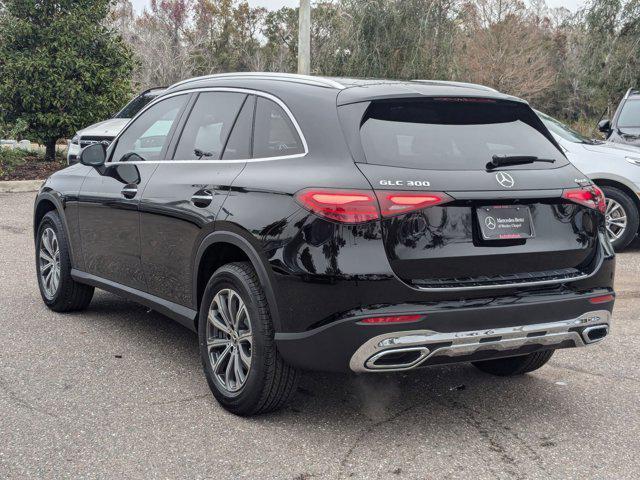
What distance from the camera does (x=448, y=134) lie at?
13.4 feet

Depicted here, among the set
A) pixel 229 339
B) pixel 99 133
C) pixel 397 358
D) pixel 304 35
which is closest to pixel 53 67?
Answer: pixel 99 133

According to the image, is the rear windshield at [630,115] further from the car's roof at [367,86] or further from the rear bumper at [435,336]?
the rear bumper at [435,336]

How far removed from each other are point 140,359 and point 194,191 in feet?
4.23

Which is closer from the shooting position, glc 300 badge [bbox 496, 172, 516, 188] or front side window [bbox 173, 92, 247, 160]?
glc 300 badge [bbox 496, 172, 516, 188]

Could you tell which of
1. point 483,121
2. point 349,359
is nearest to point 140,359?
point 349,359

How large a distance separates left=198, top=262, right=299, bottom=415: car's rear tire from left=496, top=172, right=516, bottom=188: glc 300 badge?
1259 mm

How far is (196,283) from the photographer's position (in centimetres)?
460

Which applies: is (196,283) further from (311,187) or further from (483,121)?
(483,121)

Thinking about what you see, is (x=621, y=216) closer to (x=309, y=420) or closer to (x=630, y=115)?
(x=630, y=115)

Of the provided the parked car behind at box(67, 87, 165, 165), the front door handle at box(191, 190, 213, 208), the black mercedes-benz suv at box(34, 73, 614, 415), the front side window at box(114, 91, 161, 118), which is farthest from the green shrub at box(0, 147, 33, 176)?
the front door handle at box(191, 190, 213, 208)

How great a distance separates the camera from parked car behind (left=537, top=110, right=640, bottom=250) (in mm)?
9453

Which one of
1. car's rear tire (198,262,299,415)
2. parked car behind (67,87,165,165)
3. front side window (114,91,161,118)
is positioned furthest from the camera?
front side window (114,91,161,118)

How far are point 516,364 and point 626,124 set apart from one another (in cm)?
810

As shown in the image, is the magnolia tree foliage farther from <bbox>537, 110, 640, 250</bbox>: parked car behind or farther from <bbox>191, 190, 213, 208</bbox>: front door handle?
<bbox>191, 190, 213, 208</bbox>: front door handle
